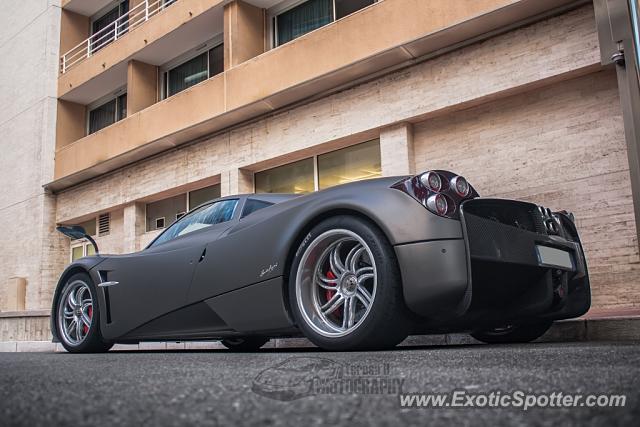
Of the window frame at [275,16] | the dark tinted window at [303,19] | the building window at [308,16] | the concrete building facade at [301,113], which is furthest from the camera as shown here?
the window frame at [275,16]

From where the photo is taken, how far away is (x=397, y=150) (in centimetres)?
1000

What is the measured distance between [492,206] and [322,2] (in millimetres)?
9462

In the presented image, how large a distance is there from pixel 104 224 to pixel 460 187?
15.0m

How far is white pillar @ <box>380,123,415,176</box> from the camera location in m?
9.88

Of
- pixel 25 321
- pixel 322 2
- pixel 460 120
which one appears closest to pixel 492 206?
pixel 460 120

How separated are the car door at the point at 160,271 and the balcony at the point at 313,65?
555 centimetres

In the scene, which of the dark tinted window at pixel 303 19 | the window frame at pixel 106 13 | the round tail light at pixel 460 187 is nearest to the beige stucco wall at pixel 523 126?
the dark tinted window at pixel 303 19

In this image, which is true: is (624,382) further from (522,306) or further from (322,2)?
(322,2)

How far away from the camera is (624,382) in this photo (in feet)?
5.55

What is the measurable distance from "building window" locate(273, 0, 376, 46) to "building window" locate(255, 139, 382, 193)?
8.47 ft

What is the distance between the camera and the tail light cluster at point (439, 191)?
3.42 metres

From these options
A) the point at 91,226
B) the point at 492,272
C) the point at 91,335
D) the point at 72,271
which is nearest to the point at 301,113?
the point at 72,271

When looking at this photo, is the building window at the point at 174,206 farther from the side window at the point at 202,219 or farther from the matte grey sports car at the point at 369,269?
the matte grey sports car at the point at 369,269

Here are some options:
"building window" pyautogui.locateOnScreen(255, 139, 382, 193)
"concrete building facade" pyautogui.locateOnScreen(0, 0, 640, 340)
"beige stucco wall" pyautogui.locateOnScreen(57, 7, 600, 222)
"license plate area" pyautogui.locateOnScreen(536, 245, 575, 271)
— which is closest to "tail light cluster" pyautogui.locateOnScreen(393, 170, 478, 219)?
"license plate area" pyautogui.locateOnScreen(536, 245, 575, 271)
